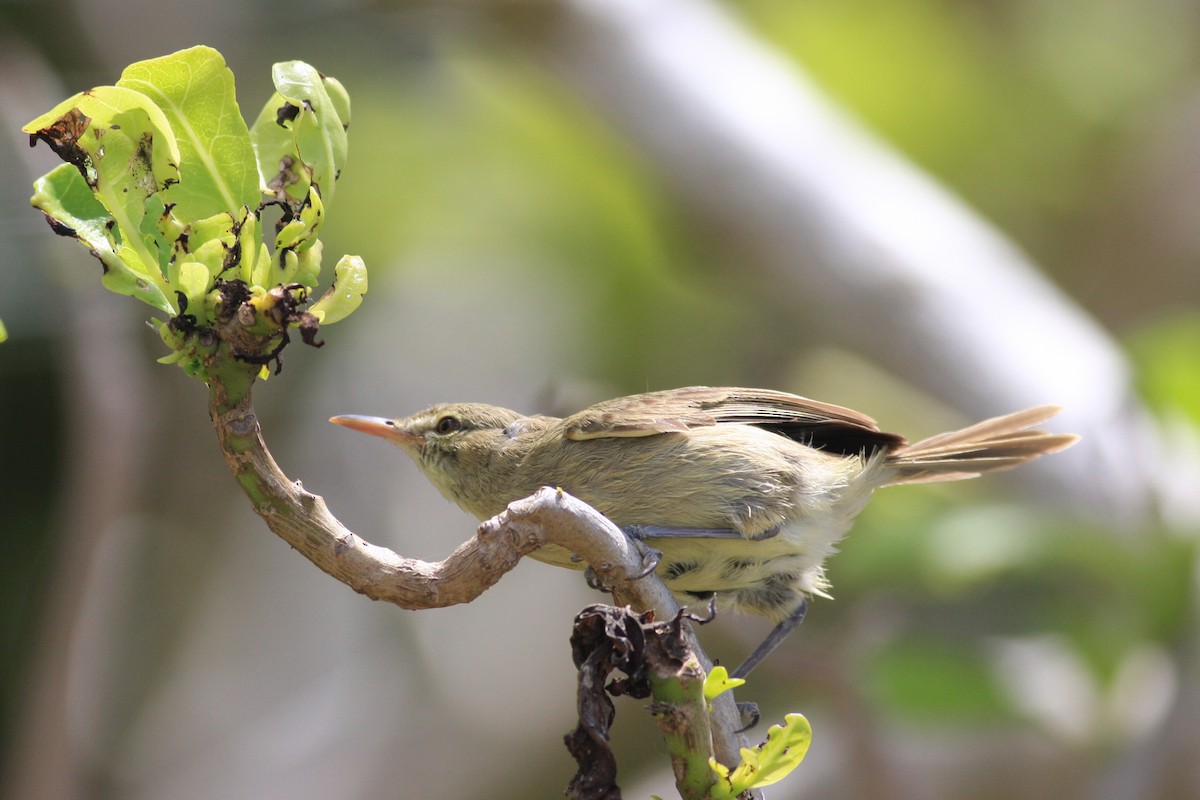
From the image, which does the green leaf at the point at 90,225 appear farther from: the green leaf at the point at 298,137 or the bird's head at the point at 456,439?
the bird's head at the point at 456,439

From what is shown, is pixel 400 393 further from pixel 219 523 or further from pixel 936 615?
pixel 936 615

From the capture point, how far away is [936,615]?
7586mm

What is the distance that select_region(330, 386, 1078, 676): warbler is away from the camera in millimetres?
2928

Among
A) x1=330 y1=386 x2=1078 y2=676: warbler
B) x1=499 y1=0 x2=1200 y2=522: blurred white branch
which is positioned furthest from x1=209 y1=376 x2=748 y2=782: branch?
x1=499 y1=0 x2=1200 y2=522: blurred white branch

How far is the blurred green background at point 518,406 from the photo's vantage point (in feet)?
17.5

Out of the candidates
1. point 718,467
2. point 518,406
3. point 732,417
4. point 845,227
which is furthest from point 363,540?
point 518,406

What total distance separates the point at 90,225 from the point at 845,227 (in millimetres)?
4946

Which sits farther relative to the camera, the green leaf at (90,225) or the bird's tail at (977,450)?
the bird's tail at (977,450)

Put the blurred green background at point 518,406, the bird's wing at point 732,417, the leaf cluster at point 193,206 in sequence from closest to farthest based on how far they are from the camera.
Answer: the leaf cluster at point 193,206
the bird's wing at point 732,417
the blurred green background at point 518,406

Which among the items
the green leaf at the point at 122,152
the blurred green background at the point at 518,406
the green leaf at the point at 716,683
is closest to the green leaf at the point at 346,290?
the green leaf at the point at 122,152

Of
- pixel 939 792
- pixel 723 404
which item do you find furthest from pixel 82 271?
pixel 939 792

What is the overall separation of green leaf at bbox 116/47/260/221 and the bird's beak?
167 cm

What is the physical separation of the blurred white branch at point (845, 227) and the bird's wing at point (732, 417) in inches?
99.5

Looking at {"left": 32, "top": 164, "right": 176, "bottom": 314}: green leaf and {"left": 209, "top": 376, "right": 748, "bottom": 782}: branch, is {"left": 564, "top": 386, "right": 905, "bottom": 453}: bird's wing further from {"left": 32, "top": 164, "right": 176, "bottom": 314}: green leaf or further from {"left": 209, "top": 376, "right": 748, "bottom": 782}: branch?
{"left": 32, "top": 164, "right": 176, "bottom": 314}: green leaf
